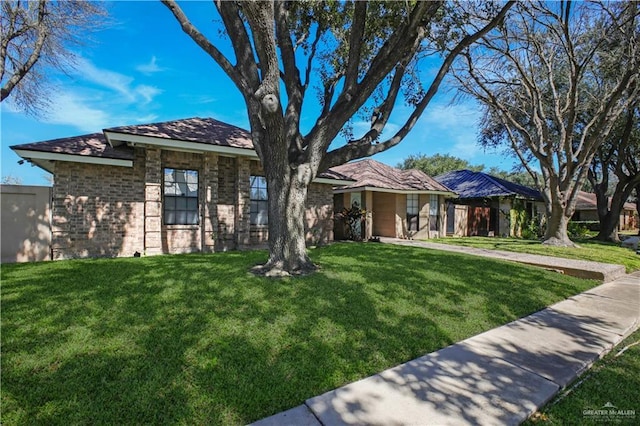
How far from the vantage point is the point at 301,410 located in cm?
251

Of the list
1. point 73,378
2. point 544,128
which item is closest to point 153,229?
point 73,378

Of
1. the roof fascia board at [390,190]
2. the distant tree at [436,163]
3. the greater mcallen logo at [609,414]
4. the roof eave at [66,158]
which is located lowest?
the greater mcallen logo at [609,414]

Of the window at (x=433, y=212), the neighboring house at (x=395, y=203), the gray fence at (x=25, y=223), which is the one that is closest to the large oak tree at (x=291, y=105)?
the gray fence at (x=25, y=223)

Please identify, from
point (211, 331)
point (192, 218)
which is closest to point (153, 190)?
point (192, 218)

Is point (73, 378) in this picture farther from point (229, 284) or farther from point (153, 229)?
point (153, 229)

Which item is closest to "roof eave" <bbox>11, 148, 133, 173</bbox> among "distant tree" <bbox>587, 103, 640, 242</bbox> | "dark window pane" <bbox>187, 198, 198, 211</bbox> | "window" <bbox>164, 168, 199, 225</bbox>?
"window" <bbox>164, 168, 199, 225</bbox>

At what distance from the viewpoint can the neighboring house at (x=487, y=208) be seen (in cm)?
1939

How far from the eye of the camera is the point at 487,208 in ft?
67.1

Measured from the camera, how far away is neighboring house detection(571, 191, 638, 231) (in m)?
36.4

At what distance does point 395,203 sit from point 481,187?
8.63 meters

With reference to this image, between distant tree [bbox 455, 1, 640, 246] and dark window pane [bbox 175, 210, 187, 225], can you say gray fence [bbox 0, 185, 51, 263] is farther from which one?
distant tree [bbox 455, 1, 640, 246]

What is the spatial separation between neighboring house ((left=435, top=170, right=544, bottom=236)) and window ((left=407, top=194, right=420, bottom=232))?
2.94 meters

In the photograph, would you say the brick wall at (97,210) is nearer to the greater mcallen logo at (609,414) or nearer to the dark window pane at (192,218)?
the dark window pane at (192,218)

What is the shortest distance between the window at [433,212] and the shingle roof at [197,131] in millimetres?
11422
